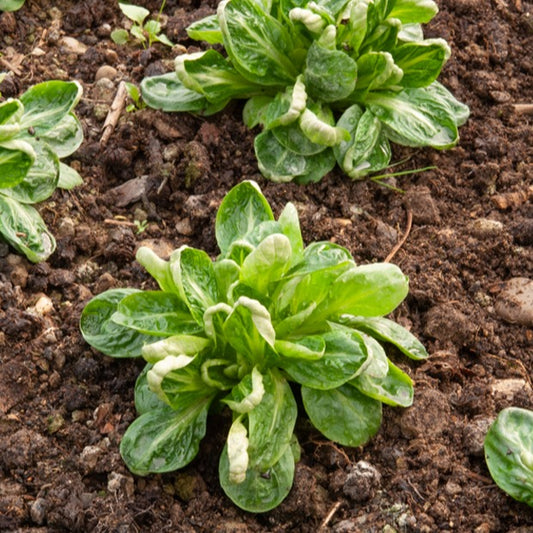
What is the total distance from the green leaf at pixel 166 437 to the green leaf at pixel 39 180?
123 centimetres

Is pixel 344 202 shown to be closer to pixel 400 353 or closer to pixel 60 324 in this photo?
pixel 400 353

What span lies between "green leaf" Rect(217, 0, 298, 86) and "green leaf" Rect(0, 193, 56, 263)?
1.16 m

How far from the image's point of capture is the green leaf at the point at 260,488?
3027mm

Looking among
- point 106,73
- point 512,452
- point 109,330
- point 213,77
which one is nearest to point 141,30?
point 106,73

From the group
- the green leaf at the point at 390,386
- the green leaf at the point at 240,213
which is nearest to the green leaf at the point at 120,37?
the green leaf at the point at 240,213

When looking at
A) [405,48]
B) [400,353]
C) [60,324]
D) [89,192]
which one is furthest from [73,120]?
[400,353]

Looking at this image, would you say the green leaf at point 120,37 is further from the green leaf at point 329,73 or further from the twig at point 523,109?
the twig at point 523,109

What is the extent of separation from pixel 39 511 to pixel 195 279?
959mm

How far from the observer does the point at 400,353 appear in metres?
3.51

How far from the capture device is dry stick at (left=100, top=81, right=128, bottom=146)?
4.30 m

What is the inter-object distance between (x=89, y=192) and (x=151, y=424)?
4.53 ft

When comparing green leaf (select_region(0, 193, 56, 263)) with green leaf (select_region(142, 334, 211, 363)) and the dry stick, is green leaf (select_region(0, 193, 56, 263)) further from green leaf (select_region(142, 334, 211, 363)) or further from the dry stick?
green leaf (select_region(142, 334, 211, 363))

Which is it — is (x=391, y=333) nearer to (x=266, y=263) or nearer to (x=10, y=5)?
(x=266, y=263)

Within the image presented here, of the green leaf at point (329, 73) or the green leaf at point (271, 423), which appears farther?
the green leaf at point (329, 73)
